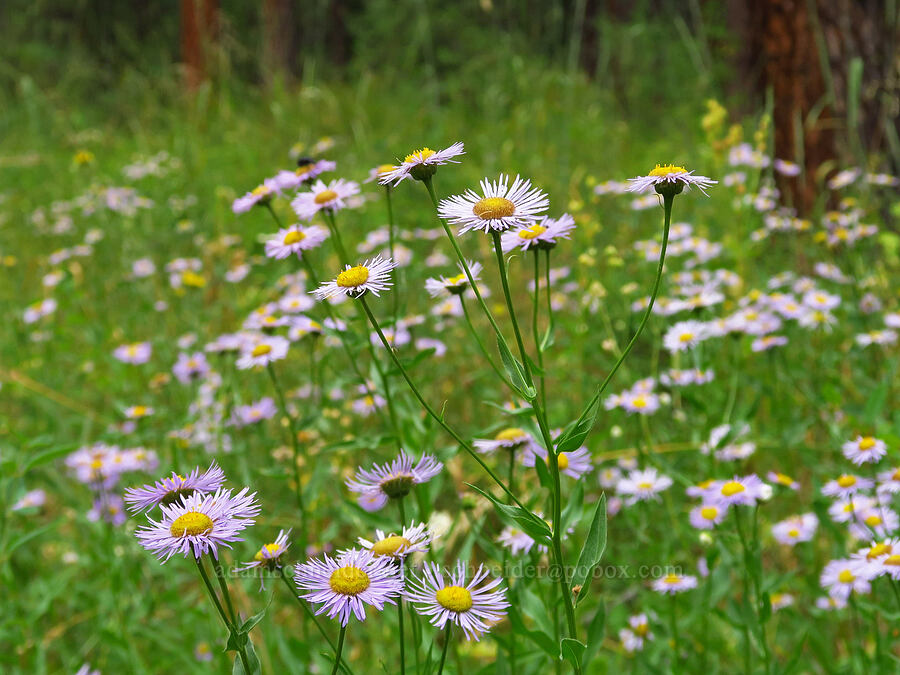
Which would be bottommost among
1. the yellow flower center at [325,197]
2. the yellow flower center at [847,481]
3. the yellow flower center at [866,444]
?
the yellow flower center at [847,481]

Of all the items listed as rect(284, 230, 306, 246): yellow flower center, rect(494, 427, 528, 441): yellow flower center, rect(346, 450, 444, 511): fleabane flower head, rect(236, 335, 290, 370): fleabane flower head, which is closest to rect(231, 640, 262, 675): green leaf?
rect(346, 450, 444, 511): fleabane flower head

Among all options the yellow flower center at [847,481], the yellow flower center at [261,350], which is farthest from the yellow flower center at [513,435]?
the yellow flower center at [261,350]

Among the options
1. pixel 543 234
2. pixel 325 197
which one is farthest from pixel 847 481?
pixel 325 197

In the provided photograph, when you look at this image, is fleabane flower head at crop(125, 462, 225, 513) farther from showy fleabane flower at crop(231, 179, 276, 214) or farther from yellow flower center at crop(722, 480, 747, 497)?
yellow flower center at crop(722, 480, 747, 497)

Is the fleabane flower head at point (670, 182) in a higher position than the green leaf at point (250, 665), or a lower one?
higher

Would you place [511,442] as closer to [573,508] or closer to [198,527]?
[573,508]

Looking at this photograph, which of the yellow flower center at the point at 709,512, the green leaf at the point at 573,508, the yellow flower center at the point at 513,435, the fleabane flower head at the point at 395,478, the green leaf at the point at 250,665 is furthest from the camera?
the yellow flower center at the point at 709,512

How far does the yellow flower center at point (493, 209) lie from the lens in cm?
76

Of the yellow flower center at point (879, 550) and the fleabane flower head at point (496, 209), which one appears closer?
the fleabane flower head at point (496, 209)

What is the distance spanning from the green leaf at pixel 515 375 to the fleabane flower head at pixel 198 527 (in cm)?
24

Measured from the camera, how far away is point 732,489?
1.25m

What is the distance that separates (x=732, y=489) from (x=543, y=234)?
543mm

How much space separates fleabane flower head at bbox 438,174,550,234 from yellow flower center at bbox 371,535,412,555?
0.29 meters

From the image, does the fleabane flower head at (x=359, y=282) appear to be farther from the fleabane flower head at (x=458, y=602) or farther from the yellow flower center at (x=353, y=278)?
the fleabane flower head at (x=458, y=602)
